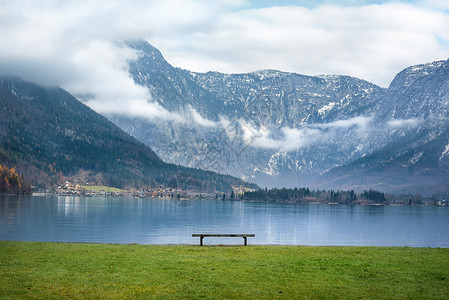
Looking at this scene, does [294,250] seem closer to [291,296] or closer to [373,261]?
[373,261]

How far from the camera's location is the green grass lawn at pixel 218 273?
89.7ft

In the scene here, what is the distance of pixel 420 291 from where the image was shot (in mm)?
28359

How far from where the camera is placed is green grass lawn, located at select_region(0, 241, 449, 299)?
1076 inches

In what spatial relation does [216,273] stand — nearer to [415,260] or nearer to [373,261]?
[373,261]

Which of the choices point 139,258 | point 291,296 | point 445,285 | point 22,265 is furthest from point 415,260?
point 22,265

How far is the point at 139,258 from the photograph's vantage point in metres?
37.2

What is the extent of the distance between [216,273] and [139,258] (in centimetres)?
782

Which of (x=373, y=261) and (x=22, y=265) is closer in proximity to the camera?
(x=22, y=265)

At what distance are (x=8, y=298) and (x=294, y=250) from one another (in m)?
25.8

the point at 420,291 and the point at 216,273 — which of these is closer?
the point at 420,291

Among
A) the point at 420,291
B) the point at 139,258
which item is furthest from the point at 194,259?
the point at 420,291

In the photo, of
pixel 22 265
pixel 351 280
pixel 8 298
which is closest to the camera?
pixel 8 298

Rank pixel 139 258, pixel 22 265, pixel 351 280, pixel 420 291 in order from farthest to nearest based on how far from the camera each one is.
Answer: pixel 139 258 → pixel 22 265 → pixel 351 280 → pixel 420 291

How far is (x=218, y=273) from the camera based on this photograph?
32.2 metres
